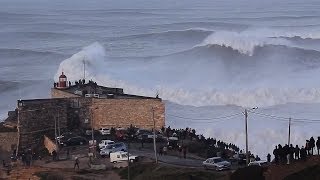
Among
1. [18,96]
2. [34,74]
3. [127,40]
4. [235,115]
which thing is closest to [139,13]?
[127,40]

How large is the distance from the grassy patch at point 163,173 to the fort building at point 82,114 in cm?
590

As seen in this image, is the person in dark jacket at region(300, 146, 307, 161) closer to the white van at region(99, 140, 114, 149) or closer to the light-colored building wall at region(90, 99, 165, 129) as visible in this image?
the white van at region(99, 140, 114, 149)

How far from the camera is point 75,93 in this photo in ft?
103

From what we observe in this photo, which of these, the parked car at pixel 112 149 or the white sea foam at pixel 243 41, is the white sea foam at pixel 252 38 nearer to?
the white sea foam at pixel 243 41

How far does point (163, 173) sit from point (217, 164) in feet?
5.16

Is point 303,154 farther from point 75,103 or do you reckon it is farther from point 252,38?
point 252,38

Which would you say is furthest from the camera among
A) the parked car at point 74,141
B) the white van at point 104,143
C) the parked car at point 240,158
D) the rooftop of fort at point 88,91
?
the rooftop of fort at point 88,91

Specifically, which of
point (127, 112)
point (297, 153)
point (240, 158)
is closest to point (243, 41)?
point (127, 112)

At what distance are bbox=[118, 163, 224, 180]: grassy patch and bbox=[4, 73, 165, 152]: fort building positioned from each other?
590cm

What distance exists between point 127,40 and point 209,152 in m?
53.7

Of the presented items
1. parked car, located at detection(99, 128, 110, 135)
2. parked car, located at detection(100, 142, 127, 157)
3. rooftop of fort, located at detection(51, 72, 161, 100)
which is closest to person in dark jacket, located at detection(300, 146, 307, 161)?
parked car, located at detection(100, 142, 127, 157)

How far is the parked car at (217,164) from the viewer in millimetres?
21922

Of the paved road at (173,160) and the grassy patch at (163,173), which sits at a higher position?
the paved road at (173,160)

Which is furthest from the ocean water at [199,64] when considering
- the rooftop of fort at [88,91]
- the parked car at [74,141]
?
the parked car at [74,141]
